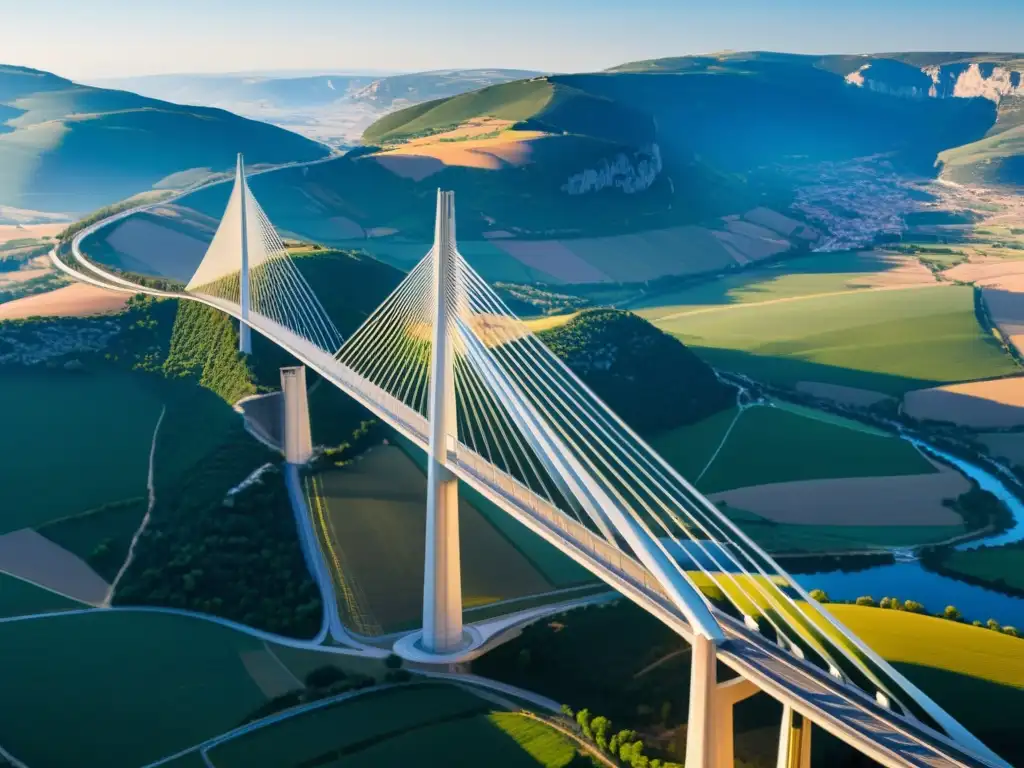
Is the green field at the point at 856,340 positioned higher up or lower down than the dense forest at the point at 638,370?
lower down

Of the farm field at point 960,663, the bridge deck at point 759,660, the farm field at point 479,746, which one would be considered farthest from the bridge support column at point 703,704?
the farm field at point 960,663

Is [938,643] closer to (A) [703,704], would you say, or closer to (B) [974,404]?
(A) [703,704]

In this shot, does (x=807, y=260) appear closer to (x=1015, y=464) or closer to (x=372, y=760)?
(x=1015, y=464)

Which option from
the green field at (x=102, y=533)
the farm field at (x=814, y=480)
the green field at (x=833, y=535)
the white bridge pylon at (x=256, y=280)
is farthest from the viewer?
the white bridge pylon at (x=256, y=280)

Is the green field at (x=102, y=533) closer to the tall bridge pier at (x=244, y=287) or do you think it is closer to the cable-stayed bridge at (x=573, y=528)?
the cable-stayed bridge at (x=573, y=528)

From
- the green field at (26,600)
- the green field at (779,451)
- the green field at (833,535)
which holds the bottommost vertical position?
the green field at (833,535)

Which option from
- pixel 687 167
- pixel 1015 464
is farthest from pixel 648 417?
pixel 687 167

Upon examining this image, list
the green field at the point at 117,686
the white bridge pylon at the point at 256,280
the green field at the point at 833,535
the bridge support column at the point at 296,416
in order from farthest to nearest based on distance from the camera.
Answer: the white bridge pylon at the point at 256,280 → the bridge support column at the point at 296,416 → the green field at the point at 833,535 → the green field at the point at 117,686
